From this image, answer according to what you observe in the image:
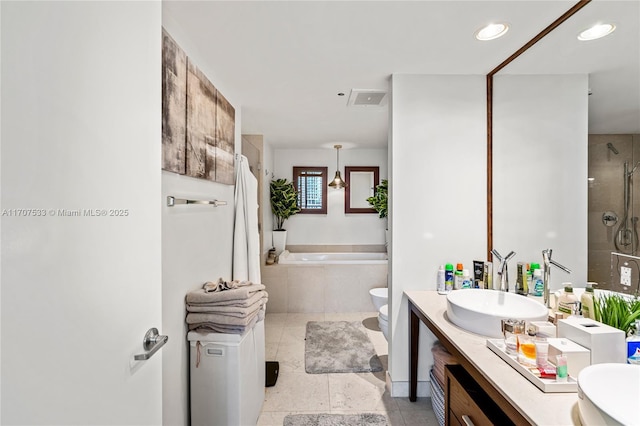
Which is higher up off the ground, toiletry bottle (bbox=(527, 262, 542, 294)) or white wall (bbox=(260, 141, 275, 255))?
white wall (bbox=(260, 141, 275, 255))

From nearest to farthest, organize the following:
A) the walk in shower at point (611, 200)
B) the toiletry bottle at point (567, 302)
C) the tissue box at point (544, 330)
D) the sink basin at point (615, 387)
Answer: the sink basin at point (615, 387)
the walk in shower at point (611, 200)
the tissue box at point (544, 330)
the toiletry bottle at point (567, 302)

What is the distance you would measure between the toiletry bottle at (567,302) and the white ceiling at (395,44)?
0.75 m

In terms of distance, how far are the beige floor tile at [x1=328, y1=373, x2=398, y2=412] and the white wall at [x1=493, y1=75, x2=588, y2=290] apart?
4.25 feet

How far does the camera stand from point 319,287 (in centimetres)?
389

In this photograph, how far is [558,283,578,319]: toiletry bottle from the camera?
1380 millimetres

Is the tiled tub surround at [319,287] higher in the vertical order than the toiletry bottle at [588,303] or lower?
lower

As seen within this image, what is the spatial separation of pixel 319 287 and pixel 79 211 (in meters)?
3.40

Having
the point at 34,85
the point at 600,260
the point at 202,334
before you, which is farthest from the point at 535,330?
the point at 34,85

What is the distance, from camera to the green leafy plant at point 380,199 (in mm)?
4720

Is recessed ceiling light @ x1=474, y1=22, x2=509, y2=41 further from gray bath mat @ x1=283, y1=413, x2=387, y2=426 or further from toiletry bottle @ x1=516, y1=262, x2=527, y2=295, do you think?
gray bath mat @ x1=283, y1=413, x2=387, y2=426

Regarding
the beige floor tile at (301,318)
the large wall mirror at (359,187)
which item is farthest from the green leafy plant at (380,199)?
the beige floor tile at (301,318)

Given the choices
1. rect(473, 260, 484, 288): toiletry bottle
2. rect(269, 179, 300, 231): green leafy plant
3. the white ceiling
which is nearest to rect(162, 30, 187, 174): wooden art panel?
the white ceiling

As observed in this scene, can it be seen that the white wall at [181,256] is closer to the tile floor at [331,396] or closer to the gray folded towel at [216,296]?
the gray folded towel at [216,296]

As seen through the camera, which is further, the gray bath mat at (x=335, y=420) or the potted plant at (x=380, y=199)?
the potted plant at (x=380, y=199)
